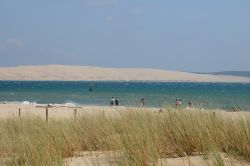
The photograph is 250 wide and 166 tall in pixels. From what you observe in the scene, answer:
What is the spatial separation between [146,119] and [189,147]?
243cm

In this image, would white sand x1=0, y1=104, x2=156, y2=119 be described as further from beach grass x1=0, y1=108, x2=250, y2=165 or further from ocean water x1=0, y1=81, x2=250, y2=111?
beach grass x1=0, y1=108, x2=250, y2=165

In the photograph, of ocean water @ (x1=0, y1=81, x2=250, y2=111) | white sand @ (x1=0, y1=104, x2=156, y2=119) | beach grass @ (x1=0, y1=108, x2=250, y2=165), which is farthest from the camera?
ocean water @ (x1=0, y1=81, x2=250, y2=111)

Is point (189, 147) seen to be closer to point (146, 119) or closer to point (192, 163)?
point (192, 163)

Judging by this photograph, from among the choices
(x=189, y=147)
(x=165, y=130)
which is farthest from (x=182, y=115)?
(x=189, y=147)

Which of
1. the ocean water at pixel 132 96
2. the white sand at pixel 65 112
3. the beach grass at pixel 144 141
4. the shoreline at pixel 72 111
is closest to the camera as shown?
the beach grass at pixel 144 141

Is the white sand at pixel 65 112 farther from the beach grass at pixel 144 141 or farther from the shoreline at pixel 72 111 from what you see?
the beach grass at pixel 144 141

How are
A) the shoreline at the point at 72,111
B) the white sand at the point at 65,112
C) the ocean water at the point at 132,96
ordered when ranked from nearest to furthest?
1. the shoreline at the point at 72,111
2. the white sand at the point at 65,112
3. the ocean water at the point at 132,96

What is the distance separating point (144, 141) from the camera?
7344 millimetres

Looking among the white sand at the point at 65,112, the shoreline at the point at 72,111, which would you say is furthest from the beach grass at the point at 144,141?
Result: the white sand at the point at 65,112

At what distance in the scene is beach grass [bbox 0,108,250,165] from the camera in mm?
6934

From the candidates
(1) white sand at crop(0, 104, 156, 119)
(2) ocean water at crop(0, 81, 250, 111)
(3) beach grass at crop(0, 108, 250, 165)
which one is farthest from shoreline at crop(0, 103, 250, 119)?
(3) beach grass at crop(0, 108, 250, 165)

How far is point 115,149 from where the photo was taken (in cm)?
849

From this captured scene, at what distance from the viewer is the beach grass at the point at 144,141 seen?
22.7 feet

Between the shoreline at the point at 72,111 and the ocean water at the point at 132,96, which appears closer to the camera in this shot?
the shoreline at the point at 72,111
